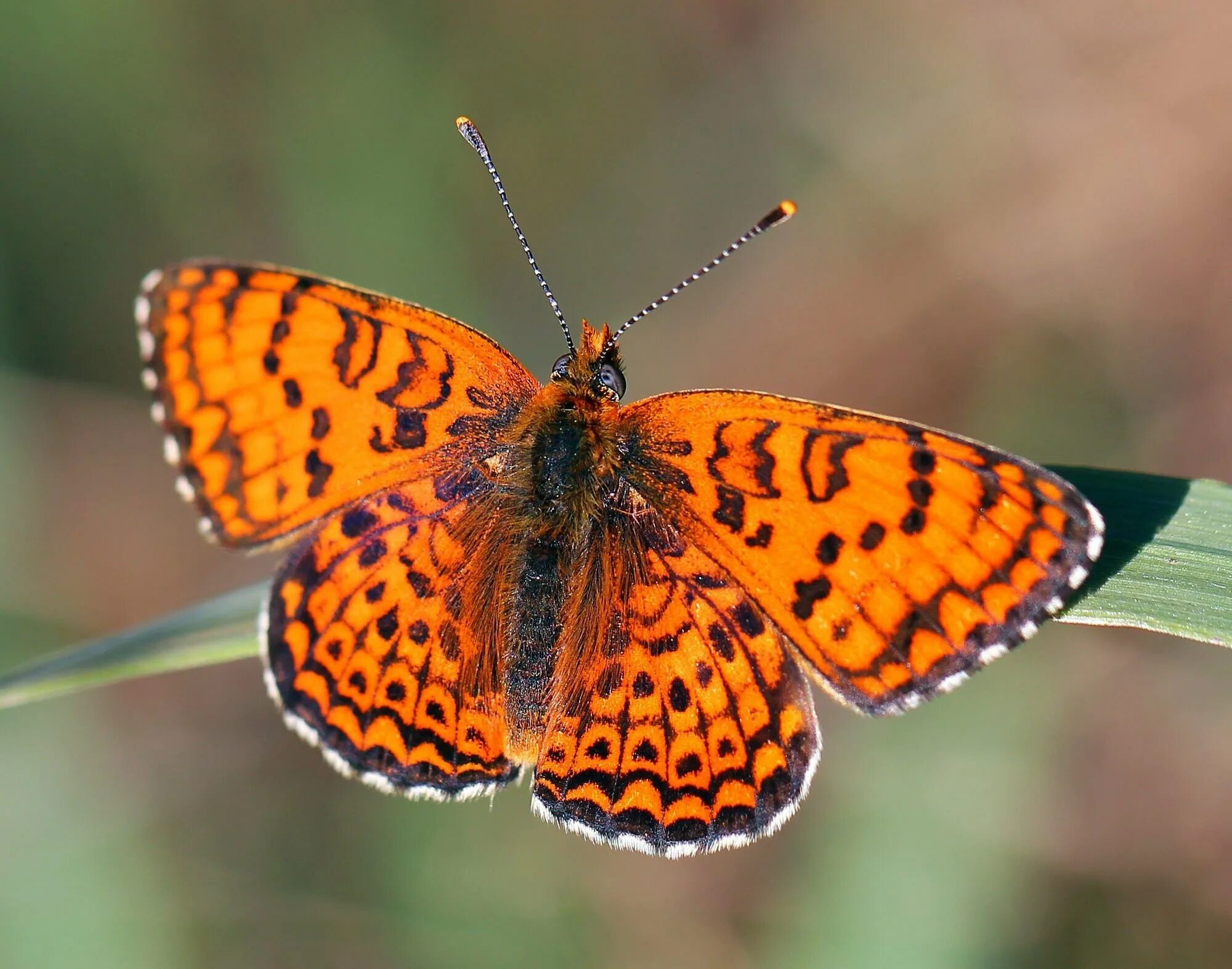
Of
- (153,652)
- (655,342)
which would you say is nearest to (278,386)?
(153,652)

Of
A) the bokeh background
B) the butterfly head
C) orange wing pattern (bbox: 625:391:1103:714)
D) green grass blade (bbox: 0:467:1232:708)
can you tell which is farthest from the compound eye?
the bokeh background

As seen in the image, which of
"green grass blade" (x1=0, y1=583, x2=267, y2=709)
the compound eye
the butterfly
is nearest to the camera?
the butterfly

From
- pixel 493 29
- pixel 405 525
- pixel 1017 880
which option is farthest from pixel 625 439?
pixel 493 29

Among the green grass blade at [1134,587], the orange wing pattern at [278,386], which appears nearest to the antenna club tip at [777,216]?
the orange wing pattern at [278,386]

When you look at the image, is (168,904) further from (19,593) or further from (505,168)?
(505,168)

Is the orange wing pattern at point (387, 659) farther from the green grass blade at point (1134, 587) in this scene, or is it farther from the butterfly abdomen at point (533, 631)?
the green grass blade at point (1134, 587)

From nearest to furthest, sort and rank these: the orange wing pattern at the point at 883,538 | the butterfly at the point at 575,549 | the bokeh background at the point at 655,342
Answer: the orange wing pattern at the point at 883,538 → the butterfly at the point at 575,549 → the bokeh background at the point at 655,342

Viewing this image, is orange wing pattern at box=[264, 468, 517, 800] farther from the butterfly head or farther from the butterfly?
the butterfly head
